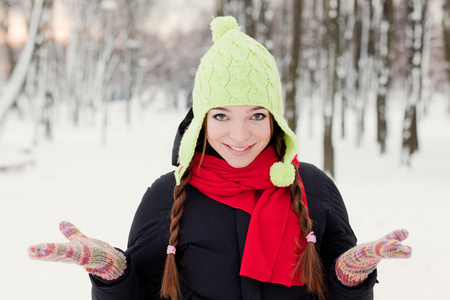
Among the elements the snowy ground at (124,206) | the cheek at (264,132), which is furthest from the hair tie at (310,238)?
the snowy ground at (124,206)

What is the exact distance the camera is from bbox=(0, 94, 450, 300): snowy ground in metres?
3.88

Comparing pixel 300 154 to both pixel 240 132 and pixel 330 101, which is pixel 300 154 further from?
pixel 240 132

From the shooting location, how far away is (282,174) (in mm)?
1700

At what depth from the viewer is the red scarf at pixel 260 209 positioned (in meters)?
1.65

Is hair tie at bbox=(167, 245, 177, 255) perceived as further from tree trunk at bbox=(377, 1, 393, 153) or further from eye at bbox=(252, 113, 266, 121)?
tree trunk at bbox=(377, 1, 393, 153)

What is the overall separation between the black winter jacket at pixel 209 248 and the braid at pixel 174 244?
0.05 meters

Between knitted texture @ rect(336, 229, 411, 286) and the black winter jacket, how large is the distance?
5cm

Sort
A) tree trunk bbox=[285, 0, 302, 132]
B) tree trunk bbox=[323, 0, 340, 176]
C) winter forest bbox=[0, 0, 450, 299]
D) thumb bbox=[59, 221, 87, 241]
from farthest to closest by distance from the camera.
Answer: tree trunk bbox=[285, 0, 302, 132] < tree trunk bbox=[323, 0, 340, 176] < winter forest bbox=[0, 0, 450, 299] < thumb bbox=[59, 221, 87, 241]

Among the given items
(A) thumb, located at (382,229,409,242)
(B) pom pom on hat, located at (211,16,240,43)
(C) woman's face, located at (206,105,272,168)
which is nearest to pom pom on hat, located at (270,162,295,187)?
(C) woman's face, located at (206,105,272,168)

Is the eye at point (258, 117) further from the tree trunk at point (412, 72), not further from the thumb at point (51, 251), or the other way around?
the tree trunk at point (412, 72)

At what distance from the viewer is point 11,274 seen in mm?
4043

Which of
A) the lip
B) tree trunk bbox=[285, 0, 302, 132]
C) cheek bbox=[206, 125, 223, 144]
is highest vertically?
tree trunk bbox=[285, 0, 302, 132]

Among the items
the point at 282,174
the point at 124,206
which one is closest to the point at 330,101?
the point at 124,206

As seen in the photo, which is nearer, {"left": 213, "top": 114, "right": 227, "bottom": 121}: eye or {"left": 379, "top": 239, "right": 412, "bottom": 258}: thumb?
{"left": 379, "top": 239, "right": 412, "bottom": 258}: thumb
